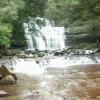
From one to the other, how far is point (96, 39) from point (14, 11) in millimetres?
7820

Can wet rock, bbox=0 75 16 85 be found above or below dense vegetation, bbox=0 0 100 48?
below

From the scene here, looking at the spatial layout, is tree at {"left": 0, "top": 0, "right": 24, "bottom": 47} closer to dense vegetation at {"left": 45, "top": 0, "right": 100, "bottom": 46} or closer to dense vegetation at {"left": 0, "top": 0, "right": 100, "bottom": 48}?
dense vegetation at {"left": 0, "top": 0, "right": 100, "bottom": 48}

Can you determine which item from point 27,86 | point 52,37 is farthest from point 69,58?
point 27,86

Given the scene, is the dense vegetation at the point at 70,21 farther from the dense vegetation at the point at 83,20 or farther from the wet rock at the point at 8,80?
the wet rock at the point at 8,80

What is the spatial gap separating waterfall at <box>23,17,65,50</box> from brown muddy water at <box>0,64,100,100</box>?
10.4m

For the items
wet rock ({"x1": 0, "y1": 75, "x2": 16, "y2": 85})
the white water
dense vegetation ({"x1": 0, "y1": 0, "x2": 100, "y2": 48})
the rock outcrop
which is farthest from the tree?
wet rock ({"x1": 0, "y1": 75, "x2": 16, "y2": 85})

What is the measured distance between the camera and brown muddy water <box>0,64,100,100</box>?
13203mm

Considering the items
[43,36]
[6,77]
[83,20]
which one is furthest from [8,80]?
[83,20]

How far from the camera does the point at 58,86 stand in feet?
50.8

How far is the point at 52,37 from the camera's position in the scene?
31.5 meters

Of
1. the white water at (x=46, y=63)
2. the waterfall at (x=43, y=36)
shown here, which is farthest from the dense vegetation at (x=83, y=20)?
the white water at (x=46, y=63)

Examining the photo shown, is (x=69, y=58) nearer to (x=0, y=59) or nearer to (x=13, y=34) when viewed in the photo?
(x=0, y=59)

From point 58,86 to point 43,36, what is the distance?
16.3 m

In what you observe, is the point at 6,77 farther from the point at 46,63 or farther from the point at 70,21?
the point at 70,21
